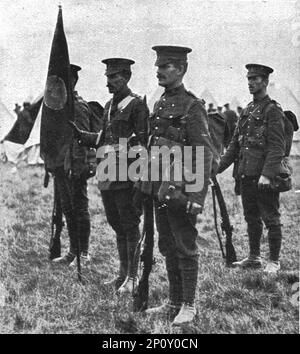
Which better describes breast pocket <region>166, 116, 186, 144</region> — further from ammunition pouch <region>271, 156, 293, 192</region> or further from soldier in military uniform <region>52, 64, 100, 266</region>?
soldier in military uniform <region>52, 64, 100, 266</region>

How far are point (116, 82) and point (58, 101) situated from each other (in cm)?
58

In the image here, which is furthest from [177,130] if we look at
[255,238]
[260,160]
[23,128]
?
[23,128]

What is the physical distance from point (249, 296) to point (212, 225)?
3.40 meters

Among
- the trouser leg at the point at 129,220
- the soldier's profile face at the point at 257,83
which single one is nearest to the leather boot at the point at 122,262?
the trouser leg at the point at 129,220

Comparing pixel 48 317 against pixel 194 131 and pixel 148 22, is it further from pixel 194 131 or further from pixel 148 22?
pixel 148 22

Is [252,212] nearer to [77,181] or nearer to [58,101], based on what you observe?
[77,181]

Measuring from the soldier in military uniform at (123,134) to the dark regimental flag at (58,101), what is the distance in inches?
6.7

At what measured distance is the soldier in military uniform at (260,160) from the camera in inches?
217

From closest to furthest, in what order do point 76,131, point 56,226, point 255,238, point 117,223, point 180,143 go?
point 180,143 < point 76,131 < point 117,223 < point 255,238 < point 56,226

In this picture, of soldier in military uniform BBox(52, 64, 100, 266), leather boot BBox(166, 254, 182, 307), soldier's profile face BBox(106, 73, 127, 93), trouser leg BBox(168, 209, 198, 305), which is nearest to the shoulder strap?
soldier's profile face BBox(106, 73, 127, 93)

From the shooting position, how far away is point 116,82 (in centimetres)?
504

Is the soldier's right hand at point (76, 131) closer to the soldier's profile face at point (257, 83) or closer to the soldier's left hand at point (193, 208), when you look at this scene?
the soldier's left hand at point (193, 208)

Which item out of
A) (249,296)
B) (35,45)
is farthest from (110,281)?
(35,45)

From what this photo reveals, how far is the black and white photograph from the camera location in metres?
4.17
